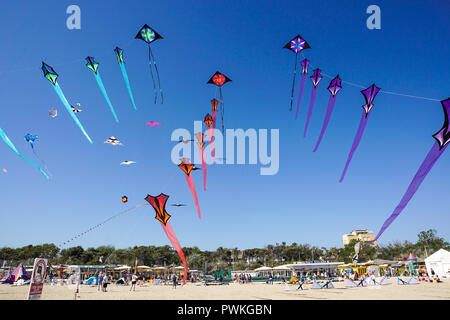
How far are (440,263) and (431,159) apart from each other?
25463mm

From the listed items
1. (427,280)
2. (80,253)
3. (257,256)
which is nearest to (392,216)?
(427,280)

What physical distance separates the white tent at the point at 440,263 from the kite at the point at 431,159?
80.6 ft

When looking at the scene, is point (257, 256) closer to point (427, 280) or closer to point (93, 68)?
point (427, 280)

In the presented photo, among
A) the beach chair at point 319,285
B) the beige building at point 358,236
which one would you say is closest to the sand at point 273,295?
the beach chair at point 319,285

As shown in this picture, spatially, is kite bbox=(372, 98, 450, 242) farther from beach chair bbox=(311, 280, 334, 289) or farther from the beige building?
the beige building

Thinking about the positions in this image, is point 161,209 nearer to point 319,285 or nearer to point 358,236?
point 319,285

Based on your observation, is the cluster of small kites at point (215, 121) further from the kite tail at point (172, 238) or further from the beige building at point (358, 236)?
the beige building at point (358, 236)

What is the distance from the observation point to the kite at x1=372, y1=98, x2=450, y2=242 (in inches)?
311

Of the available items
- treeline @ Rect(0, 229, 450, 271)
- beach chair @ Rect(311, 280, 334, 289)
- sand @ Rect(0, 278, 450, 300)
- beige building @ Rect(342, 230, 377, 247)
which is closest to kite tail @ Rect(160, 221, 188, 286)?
sand @ Rect(0, 278, 450, 300)

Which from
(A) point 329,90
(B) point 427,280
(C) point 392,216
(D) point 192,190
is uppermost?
(A) point 329,90

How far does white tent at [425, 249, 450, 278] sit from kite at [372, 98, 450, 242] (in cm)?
2457

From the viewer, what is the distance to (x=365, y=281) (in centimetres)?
2048
